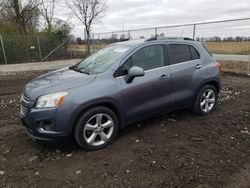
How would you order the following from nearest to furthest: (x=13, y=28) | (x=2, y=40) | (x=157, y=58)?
(x=157, y=58) → (x=2, y=40) → (x=13, y=28)

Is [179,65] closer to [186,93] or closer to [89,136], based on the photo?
[186,93]

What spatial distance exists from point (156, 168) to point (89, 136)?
1.12 metres

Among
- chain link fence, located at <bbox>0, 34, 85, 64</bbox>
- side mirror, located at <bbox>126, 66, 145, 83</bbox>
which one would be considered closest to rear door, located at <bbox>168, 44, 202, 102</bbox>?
side mirror, located at <bbox>126, 66, 145, 83</bbox>

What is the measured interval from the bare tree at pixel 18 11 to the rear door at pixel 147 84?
2028 cm

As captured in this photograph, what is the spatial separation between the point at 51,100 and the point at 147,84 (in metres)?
1.59

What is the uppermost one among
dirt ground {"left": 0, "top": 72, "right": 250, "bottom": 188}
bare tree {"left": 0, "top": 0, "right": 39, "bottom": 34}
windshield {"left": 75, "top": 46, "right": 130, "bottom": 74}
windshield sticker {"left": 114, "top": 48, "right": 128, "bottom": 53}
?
bare tree {"left": 0, "top": 0, "right": 39, "bottom": 34}

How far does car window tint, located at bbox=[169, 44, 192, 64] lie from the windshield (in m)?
0.90

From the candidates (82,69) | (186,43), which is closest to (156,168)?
(82,69)

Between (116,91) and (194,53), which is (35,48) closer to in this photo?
(194,53)

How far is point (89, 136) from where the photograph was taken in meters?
3.35

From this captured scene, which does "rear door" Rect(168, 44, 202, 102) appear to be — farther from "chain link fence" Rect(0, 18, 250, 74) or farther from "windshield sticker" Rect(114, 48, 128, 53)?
"chain link fence" Rect(0, 18, 250, 74)

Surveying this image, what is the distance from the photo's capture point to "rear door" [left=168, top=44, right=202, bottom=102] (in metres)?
4.11

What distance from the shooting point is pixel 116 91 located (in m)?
3.37

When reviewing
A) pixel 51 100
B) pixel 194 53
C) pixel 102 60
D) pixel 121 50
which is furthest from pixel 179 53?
pixel 51 100
